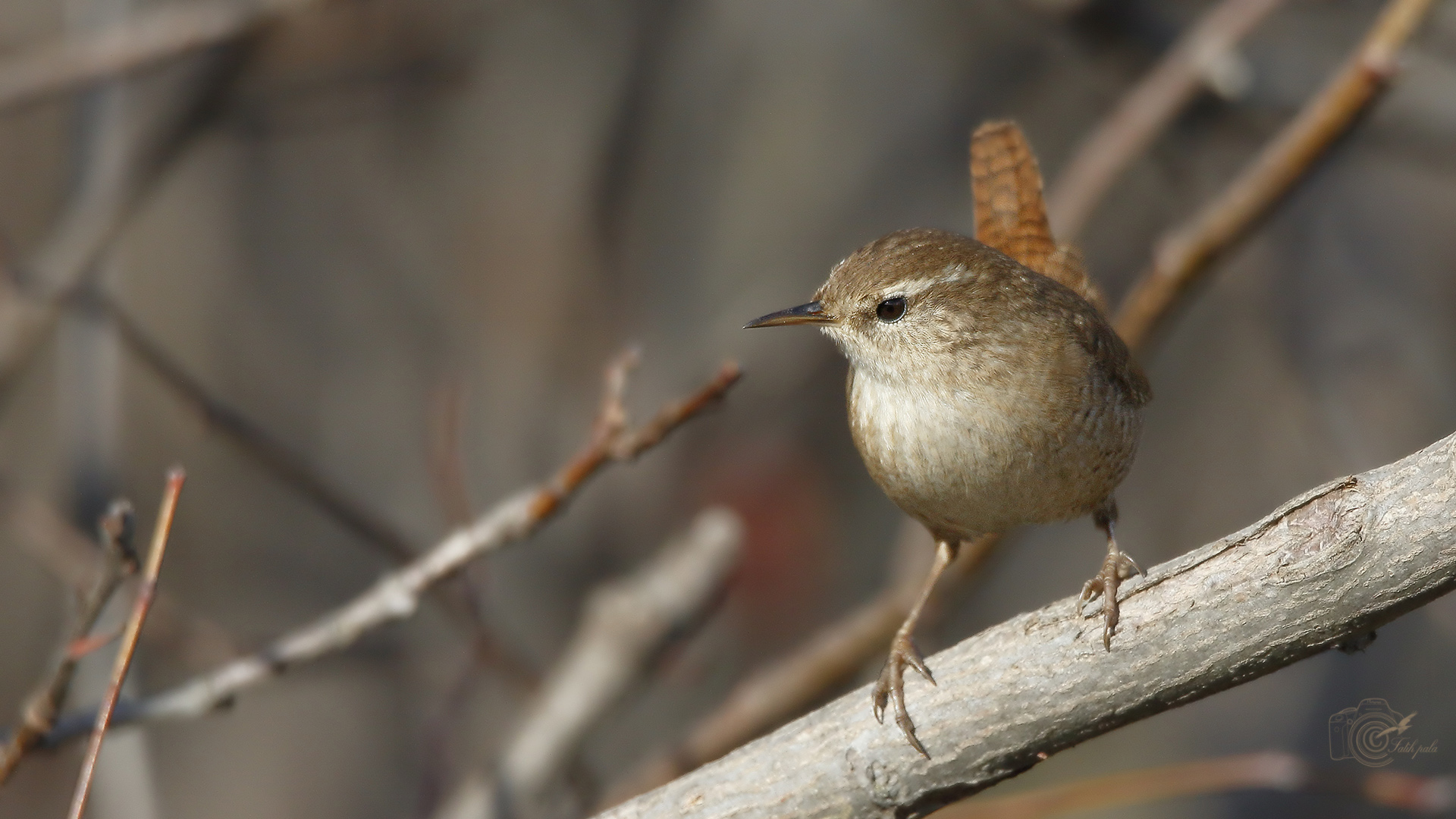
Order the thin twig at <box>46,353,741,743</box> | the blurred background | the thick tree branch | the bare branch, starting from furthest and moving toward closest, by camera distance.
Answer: the blurred background → the bare branch → the thin twig at <box>46,353,741,743</box> → the thick tree branch

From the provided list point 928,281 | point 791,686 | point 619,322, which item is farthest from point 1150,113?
point 619,322

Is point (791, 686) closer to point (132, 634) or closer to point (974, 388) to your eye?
point (974, 388)

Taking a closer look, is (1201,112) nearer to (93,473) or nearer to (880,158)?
(880,158)

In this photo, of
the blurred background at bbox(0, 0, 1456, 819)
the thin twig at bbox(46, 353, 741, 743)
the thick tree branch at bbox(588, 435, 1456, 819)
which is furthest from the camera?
the blurred background at bbox(0, 0, 1456, 819)

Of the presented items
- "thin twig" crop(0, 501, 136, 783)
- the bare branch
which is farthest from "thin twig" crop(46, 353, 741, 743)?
the bare branch

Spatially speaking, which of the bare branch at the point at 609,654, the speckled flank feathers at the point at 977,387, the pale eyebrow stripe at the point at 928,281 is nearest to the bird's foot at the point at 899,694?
the speckled flank feathers at the point at 977,387

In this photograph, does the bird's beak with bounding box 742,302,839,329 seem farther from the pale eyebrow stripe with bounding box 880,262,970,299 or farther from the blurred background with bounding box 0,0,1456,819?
the blurred background with bounding box 0,0,1456,819

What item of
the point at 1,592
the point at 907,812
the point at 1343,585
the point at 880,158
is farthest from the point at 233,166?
the point at 1343,585
